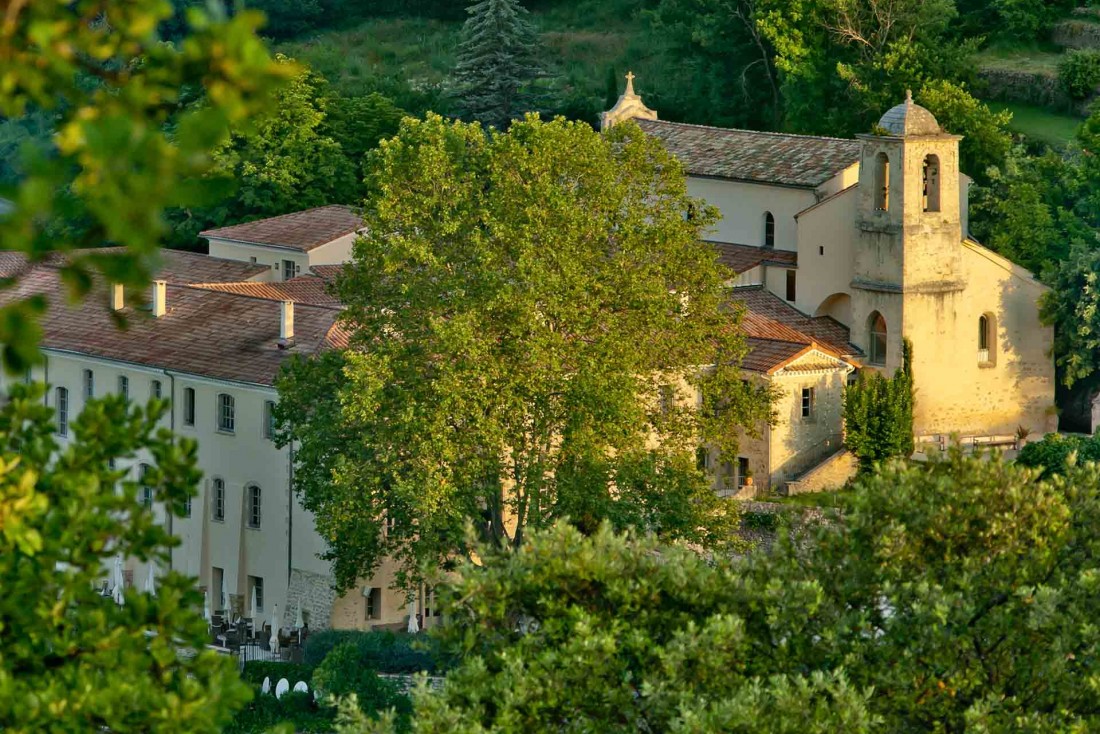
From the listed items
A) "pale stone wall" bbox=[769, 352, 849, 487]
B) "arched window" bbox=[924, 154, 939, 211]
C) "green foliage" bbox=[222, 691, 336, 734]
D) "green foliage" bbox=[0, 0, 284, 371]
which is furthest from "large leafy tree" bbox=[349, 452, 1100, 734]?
"arched window" bbox=[924, 154, 939, 211]

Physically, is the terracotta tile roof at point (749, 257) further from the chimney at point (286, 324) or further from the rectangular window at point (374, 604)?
the rectangular window at point (374, 604)

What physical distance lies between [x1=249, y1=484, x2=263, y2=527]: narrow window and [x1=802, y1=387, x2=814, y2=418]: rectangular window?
40.9 feet

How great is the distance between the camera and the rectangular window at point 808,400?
5759 cm

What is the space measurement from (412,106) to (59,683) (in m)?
73.4

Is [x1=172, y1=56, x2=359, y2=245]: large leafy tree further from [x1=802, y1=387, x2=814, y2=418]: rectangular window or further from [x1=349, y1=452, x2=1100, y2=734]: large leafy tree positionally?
[x1=349, y1=452, x2=1100, y2=734]: large leafy tree

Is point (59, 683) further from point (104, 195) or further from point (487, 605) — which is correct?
point (487, 605)

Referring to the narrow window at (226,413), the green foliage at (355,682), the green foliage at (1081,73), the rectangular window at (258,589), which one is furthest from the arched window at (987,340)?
the green foliage at (355,682)

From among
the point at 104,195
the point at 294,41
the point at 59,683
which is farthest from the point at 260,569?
the point at 294,41

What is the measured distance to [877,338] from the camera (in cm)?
5984

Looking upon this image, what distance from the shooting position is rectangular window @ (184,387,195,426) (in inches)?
2196

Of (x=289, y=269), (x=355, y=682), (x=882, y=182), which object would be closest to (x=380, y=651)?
(x=355, y=682)

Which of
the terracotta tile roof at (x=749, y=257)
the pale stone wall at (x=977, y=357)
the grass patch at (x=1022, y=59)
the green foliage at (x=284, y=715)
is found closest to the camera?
the green foliage at (x=284, y=715)

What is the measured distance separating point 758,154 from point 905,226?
268 inches

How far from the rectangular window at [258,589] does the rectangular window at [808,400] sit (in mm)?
12832
